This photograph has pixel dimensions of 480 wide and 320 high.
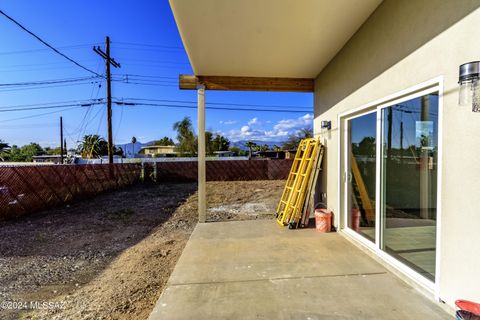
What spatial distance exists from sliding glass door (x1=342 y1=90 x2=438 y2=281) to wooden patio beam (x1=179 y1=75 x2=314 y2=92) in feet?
6.22

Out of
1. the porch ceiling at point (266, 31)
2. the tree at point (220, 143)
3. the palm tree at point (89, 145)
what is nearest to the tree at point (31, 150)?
the palm tree at point (89, 145)

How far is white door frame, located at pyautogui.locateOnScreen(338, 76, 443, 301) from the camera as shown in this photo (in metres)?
2.28

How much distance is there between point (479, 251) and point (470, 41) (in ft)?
5.00

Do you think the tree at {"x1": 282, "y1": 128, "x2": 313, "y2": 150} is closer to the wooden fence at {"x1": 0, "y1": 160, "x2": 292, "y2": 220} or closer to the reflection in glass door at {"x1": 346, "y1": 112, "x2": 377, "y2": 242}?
the wooden fence at {"x1": 0, "y1": 160, "x2": 292, "y2": 220}

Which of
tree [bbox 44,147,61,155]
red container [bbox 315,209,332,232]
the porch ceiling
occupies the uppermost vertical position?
the porch ceiling

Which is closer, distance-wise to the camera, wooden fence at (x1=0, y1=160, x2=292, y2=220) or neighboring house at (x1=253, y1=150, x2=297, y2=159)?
wooden fence at (x1=0, y1=160, x2=292, y2=220)

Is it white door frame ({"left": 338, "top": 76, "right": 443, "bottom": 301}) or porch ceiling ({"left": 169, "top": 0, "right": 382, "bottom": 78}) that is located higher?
porch ceiling ({"left": 169, "top": 0, "right": 382, "bottom": 78})

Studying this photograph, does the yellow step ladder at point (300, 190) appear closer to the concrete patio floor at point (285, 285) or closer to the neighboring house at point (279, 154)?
the concrete patio floor at point (285, 285)

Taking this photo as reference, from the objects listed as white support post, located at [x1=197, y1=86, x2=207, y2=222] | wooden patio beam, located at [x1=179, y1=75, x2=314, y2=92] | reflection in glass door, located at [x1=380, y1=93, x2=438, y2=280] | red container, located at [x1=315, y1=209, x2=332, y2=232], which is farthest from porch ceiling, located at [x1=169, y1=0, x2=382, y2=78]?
red container, located at [x1=315, y1=209, x2=332, y2=232]

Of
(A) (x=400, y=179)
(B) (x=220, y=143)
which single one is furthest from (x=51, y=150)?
(A) (x=400, y=179)

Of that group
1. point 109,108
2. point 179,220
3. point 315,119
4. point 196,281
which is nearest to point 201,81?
point 315,119

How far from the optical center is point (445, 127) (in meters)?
2.19

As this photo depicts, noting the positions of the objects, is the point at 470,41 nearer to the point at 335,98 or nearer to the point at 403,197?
the point at 403,197

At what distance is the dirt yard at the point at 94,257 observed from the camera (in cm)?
256
